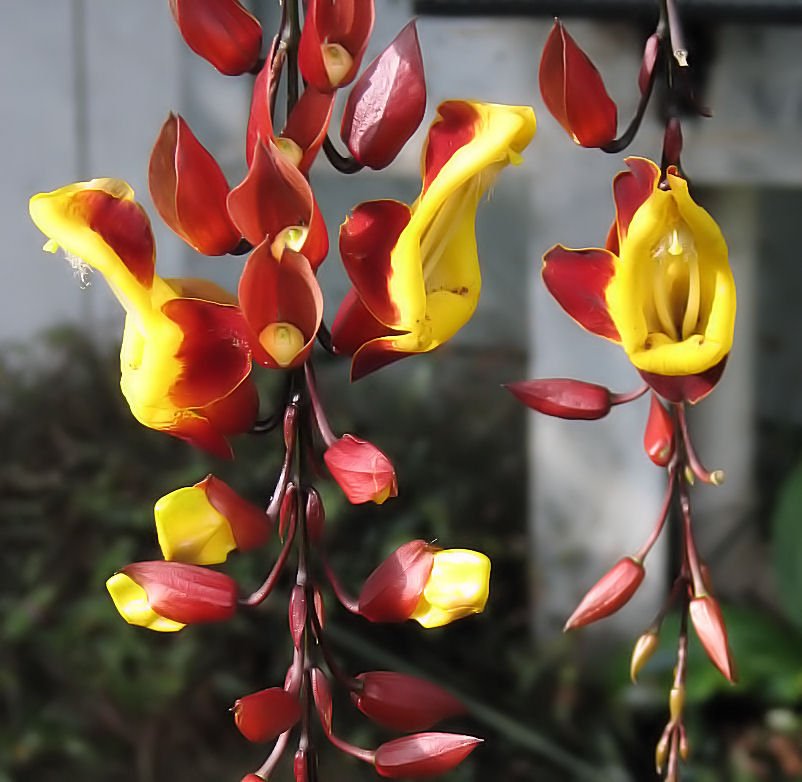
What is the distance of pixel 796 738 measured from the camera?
141 centimetres

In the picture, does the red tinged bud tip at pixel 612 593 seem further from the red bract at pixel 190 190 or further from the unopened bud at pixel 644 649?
the red bract at pixel 190 190

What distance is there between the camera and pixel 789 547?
1.48 m

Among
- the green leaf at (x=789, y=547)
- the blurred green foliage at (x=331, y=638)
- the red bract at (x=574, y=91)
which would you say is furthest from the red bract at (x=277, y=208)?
the green leaf at (x=789, y=547)

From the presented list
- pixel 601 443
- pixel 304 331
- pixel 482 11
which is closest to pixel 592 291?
pixel 304 331

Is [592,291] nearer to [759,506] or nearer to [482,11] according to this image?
[482,11]

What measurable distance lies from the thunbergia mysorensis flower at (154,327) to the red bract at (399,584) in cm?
6

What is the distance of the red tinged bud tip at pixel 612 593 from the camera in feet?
1.21

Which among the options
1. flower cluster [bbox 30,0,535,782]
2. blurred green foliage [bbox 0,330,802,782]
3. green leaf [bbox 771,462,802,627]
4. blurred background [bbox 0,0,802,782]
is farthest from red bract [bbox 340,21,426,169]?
green leaf [bbox 771,462,802,627]

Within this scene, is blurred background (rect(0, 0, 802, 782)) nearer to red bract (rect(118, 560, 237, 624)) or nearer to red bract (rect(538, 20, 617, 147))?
red bract (rect(538, 20, 617, 147))

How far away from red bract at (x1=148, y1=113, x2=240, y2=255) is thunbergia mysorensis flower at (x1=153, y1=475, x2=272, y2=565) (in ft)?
0.24

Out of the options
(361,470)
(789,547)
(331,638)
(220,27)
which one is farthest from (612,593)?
(789,547)

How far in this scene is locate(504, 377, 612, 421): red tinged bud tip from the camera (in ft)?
1.20

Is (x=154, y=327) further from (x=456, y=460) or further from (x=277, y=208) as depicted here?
(x=456, y=460)

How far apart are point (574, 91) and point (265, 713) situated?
22cm
